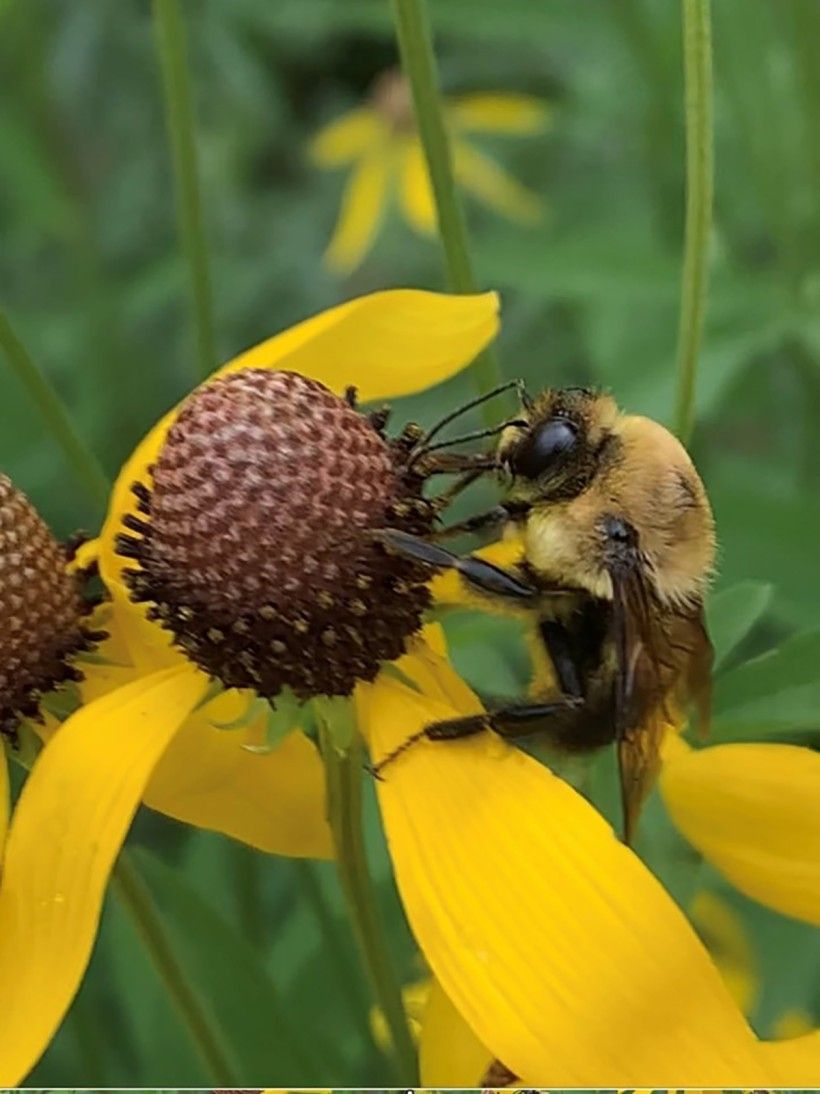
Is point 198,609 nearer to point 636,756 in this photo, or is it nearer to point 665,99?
point 636,756

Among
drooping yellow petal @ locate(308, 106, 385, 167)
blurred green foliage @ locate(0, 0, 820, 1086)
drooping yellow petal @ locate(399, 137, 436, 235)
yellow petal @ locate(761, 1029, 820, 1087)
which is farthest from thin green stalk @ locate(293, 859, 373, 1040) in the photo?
drooping yellow petal @ locate(308, 106, 385, 167)

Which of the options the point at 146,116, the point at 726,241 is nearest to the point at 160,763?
the point at 726,241

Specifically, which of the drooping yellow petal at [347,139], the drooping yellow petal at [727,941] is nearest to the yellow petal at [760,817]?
the drooping yellow petal at [727,941]

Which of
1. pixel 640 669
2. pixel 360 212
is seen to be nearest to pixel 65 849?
pixel 640 669

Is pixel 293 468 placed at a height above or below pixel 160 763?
above

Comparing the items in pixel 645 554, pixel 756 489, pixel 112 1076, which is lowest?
pixel 112 1076

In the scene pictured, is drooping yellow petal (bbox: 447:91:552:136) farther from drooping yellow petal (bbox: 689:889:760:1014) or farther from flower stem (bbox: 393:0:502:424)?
flower stem (bbox: 393:0:502:424)
